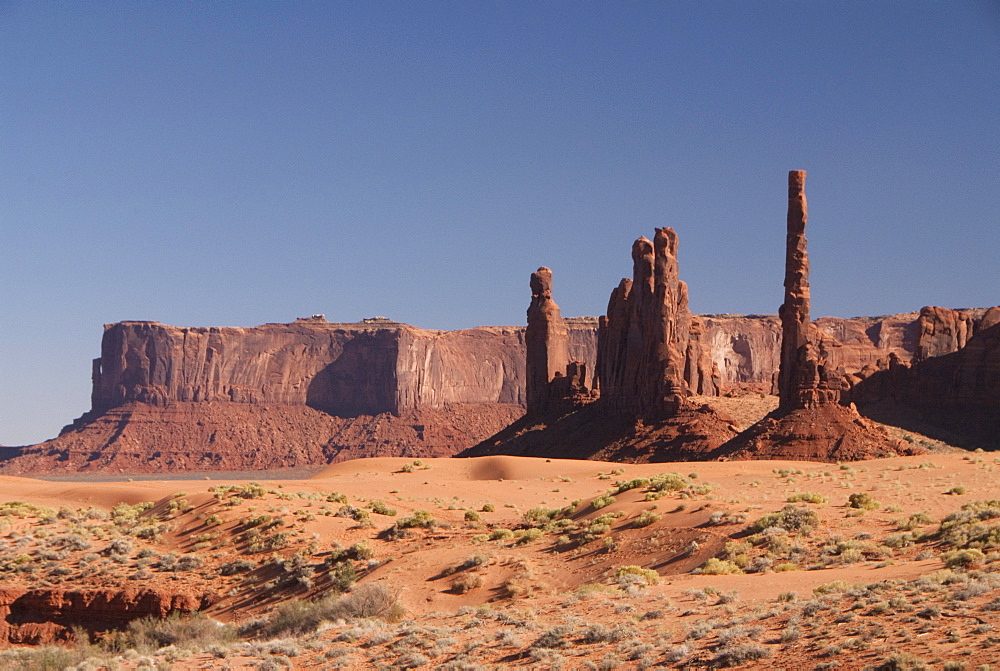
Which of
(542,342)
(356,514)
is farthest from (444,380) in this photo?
(356,514)

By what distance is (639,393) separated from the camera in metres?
68.2

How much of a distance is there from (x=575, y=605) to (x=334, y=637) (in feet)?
12.8

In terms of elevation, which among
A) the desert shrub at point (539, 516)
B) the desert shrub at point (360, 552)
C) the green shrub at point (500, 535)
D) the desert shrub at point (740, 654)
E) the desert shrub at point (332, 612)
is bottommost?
the desert shrub at point (332, 612)

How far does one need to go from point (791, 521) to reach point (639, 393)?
42770mm

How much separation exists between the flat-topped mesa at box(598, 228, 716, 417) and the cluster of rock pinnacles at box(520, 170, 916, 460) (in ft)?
0.18

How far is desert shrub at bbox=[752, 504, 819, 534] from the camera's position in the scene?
2514cm

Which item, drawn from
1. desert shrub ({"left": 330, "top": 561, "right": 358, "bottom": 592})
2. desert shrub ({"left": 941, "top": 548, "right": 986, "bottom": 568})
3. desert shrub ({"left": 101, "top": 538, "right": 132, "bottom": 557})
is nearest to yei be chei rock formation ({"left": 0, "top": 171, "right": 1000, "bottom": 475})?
desert shrub ({"left": 101, "top": 538, "right": 132, "bottom": 557})

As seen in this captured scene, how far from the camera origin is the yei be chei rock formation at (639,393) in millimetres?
63188

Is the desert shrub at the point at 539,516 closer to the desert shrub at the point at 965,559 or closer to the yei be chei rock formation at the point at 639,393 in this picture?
the desert shrub at the point at 965,559

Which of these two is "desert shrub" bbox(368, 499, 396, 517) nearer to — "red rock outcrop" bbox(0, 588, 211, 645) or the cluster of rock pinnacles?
"red rock outcrop" bbox(0, 588, 211, 645)

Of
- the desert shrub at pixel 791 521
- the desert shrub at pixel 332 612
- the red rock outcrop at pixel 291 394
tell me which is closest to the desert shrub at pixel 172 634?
the desert shrub at pixel 332 612

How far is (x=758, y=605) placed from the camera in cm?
1844

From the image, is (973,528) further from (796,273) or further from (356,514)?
(796,273)

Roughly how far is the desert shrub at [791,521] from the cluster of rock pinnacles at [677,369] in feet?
94.5
